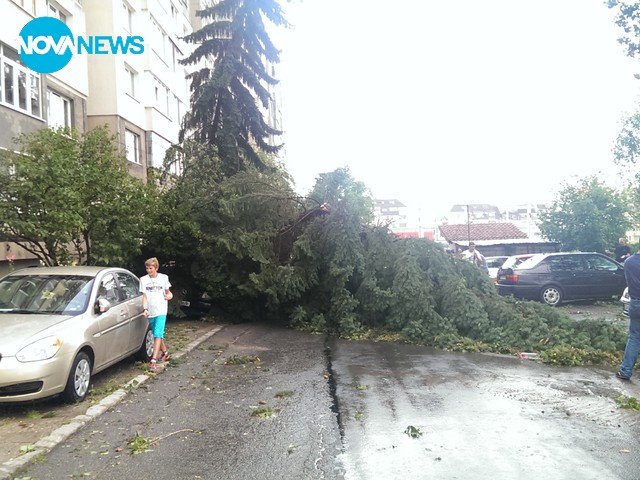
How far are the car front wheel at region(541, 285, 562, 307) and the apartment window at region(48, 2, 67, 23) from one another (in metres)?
18.8

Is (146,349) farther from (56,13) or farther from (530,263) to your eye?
(56,13)

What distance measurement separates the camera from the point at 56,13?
20.4 meters

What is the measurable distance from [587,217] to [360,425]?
25.4 metres

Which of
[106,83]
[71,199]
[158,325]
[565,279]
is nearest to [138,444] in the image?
[158,325]

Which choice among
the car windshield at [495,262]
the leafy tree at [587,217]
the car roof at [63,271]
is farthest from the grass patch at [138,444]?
the leafy tree at [587,217]

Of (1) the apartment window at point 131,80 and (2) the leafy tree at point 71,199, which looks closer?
(2) the leafy tree at point 71,199

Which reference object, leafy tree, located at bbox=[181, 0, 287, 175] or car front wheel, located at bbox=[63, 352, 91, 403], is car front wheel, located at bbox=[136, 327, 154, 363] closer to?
car front wheel, located at bbox=[63, 352, 91, 403]

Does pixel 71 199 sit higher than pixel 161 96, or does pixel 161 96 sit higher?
pixel 161 96

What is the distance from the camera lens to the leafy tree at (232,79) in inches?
743

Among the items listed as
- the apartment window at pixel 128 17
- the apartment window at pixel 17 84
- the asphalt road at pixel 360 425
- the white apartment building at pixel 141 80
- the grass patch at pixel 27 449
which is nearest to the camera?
the asphalt road at pixel 360 425

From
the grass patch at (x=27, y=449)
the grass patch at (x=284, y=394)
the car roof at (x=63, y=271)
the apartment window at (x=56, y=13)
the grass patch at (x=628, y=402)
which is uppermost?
the apartment window at (x=56, y=13)

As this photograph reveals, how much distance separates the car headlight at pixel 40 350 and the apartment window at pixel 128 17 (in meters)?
22.7

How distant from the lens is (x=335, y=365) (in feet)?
28.6

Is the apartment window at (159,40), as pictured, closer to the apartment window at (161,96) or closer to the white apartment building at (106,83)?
the white apartment building at (106,83)
